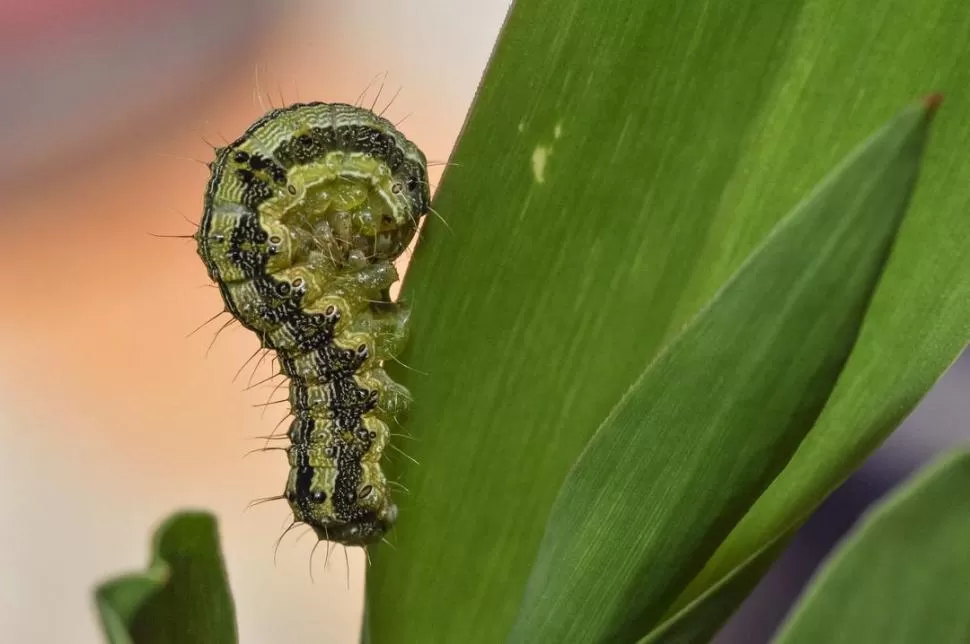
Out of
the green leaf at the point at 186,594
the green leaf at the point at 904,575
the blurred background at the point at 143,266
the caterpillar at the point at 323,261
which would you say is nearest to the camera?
the green leaf at the point at 904,575

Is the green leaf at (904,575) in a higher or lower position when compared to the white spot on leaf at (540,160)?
lower

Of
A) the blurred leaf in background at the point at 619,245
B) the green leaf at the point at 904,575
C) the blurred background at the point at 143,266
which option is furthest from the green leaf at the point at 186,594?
the blurred background at the point at 143,266

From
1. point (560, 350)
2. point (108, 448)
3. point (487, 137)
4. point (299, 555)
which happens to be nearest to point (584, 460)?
point (560, 350)

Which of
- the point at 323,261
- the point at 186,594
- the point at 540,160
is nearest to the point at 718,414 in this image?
the point at 540,160

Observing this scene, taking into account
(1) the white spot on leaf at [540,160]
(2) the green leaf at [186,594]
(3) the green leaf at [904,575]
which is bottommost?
(2) the green leaf at [186,594]

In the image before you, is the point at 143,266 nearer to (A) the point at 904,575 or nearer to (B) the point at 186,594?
(B) the point at 186,594

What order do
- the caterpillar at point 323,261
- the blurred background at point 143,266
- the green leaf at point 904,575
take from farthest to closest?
the blurred background at point 143,266
the caterpillar at point 323,261
the green leaf at point 904,575

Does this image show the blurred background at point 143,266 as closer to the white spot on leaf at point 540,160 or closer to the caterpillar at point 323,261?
the caterpillar at point 323,261
